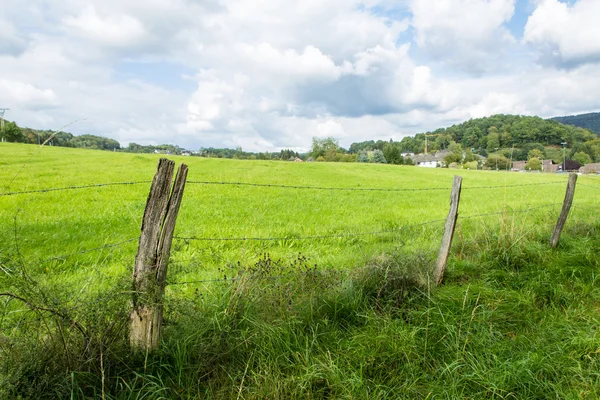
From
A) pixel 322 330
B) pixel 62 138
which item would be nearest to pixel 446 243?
pixel 322 330

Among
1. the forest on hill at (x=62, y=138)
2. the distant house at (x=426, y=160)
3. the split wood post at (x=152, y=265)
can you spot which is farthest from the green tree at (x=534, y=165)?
the distant house at (x=426, y=160)

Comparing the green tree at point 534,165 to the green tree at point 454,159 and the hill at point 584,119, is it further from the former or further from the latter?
the hill at point 584,119

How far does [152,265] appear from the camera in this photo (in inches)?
117

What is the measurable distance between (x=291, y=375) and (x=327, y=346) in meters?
0.52

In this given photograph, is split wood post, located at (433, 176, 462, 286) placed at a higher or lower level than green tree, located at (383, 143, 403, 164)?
lower

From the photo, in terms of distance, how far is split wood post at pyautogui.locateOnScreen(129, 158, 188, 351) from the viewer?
116 inches

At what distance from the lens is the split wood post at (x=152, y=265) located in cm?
295

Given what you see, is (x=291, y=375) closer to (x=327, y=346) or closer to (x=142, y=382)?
(x=327, y=346)

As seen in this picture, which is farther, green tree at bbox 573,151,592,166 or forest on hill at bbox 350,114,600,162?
green tree at bbox 573,151,592,166

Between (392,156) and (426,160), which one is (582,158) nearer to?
(426,160)

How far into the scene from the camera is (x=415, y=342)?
351 cm

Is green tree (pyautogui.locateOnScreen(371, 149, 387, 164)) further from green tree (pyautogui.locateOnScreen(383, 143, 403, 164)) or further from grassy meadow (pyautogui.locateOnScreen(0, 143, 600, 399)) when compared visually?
grassy meadow (pyautogui.locateOnScreen(0, 143, 600, 399))

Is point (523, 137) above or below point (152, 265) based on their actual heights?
above

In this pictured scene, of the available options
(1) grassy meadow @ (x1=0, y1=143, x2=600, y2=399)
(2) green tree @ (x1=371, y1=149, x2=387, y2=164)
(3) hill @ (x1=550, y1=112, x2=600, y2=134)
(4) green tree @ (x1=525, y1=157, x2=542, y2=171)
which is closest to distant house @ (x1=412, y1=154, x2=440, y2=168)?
(2) green tree @ (x1=371, y1=149, x2=387, y2=164)
